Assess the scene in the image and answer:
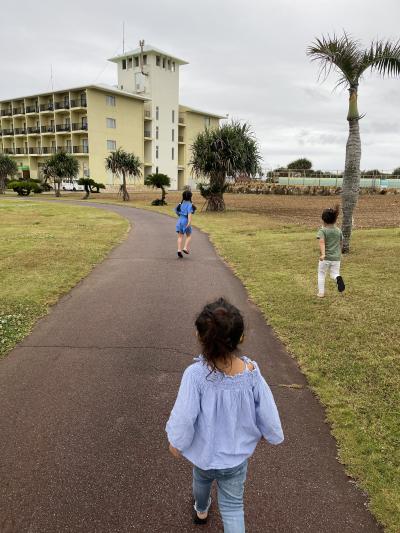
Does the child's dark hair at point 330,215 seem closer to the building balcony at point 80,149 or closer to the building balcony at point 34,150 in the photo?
the building balcony at point 80,149

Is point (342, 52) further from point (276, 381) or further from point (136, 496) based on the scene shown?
point (136, 496)

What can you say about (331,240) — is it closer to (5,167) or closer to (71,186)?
(5,167)

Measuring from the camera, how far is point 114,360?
465cm

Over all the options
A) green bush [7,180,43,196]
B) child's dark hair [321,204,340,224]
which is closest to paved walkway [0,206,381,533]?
child's dark hair [321,204,340,224]

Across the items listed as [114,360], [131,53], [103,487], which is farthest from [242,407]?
[131,53]

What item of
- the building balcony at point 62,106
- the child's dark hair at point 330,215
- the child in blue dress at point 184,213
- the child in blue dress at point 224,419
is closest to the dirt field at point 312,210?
the child in blue dress at point 184,213

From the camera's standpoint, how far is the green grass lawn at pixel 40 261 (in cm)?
621

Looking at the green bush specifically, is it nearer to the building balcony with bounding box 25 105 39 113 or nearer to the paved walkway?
the building balcony with bounding box 25 105 39 113

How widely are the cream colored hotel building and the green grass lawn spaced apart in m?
39.5

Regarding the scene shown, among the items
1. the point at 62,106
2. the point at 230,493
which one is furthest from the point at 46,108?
the point at 230,493

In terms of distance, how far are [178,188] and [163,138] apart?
8.88 meters

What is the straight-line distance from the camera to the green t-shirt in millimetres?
6824

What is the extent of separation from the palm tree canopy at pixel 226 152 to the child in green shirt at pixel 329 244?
17994 millimetres

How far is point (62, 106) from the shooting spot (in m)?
55.9
